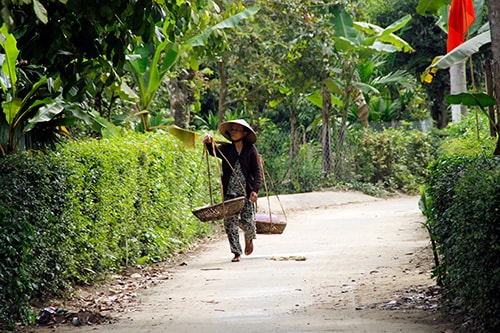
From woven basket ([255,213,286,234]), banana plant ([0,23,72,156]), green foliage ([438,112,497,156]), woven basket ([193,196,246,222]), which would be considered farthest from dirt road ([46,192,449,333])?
banana plant ([0,23,72,156])

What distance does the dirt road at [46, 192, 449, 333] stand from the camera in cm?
754

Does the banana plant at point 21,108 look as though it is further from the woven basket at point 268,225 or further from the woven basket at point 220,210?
the woven basket at point 268,225

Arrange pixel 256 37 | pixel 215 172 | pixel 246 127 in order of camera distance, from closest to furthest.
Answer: pixel 246 127, pixel 215 172, pixel 256 37

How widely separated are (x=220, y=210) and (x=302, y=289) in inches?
95.2

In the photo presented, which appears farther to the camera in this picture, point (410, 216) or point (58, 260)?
point (410, 216)

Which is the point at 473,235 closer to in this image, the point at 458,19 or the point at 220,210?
the point at 220,210

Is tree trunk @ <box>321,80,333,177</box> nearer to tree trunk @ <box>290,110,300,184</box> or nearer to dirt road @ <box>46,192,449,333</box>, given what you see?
tree trunk @ <box>290,110,300,184</box>

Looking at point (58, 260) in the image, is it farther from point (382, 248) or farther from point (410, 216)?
point (410, 216)

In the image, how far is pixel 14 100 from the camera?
11.4 metres

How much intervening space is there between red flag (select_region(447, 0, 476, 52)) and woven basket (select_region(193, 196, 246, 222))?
4.95 metres

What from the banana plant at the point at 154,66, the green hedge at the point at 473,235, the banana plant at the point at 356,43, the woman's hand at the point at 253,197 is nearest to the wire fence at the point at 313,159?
the banana plant at the point at 356,43

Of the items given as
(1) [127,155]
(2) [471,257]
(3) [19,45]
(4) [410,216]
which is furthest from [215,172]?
(2) [471,257]

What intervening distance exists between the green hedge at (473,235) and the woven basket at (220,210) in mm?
4365

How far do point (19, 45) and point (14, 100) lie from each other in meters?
3.81
